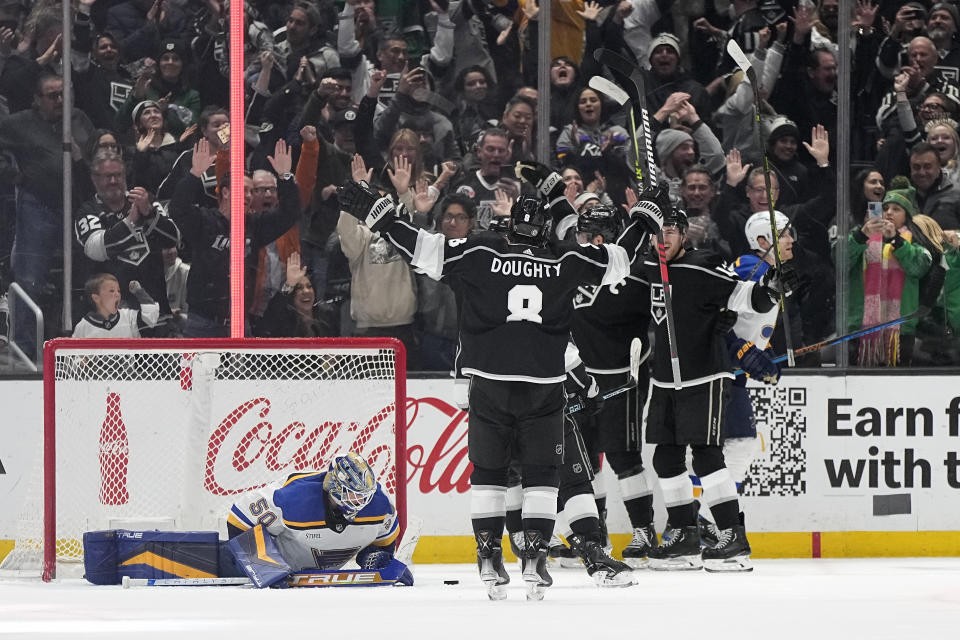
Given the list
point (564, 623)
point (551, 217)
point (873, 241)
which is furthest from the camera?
point (873, 241)

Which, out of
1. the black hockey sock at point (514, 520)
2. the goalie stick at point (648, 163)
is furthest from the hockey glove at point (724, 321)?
the black hockey sock at point (514, 520)

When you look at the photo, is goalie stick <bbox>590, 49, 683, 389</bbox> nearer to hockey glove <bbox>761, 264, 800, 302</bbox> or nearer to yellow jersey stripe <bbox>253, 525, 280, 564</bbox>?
hockey glove <bbox>761, 264, 800, 302</bbox>

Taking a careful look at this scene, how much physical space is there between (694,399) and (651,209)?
3.02 feet

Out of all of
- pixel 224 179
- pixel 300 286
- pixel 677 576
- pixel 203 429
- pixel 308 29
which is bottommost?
pixel 677 576

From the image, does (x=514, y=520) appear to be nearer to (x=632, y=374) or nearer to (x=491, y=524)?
(x=491, y=524)

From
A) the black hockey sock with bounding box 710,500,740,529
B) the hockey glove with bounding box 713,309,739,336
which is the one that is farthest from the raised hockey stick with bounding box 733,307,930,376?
the black hockey sock with bounding box 710,500,740,529

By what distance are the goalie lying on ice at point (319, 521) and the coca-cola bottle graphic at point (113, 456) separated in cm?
60

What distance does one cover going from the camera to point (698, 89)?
7207 millimetres

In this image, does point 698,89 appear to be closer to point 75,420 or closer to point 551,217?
point 551,217

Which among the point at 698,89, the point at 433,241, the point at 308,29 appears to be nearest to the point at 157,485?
the point at 433,241

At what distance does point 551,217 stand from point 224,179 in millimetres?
2355

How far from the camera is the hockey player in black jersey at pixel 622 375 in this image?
626 centimetres

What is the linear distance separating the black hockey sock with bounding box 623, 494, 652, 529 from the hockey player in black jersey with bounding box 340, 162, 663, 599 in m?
1.12

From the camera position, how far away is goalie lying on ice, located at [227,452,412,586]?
17.4 feet
